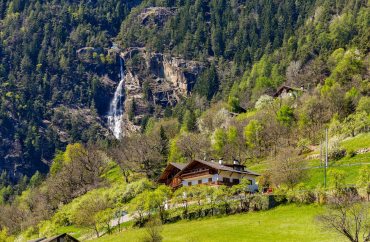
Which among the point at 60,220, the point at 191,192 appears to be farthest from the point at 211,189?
the point at 60,220

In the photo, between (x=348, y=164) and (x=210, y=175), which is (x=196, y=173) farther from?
(x=348, y=164)

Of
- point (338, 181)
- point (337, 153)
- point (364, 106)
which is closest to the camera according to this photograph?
point (338, 181)

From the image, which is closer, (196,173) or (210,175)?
(210,175)

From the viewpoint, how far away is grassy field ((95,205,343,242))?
224ft

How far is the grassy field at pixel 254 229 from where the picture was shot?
68.1m

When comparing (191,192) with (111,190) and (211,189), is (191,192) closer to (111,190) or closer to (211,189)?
(211,189)

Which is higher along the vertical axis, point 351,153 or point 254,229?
Result: point 351,153

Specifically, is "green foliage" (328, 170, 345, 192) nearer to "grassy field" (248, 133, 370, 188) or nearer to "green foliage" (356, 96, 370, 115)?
"grassy field" (248, 133, 370, 188)

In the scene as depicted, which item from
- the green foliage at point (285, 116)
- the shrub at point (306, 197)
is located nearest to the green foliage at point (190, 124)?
the green foliage at point (285, 116)

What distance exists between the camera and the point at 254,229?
7325 cm

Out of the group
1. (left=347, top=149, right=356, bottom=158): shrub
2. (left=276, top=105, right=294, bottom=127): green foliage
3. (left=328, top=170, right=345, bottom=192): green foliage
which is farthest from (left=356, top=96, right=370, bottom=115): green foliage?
(left=328, top=170, right=345, bottom=192): green foliage

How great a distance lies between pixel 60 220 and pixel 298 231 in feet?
178

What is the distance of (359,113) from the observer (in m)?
127

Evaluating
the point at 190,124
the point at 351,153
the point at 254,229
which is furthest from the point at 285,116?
the point at 254,229
